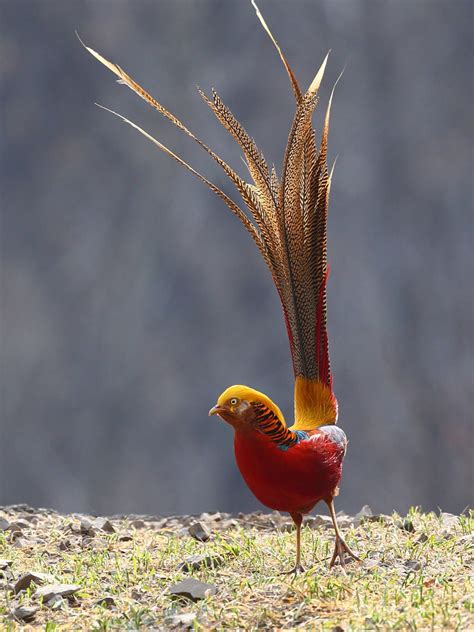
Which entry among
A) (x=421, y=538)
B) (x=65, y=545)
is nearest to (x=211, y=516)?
(x=65, y=545)

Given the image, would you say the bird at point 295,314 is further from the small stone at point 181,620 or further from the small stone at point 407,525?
the small stone at point 407,525

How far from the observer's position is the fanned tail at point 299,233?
3.71 metres

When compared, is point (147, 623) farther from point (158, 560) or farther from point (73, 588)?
point (158, 560)

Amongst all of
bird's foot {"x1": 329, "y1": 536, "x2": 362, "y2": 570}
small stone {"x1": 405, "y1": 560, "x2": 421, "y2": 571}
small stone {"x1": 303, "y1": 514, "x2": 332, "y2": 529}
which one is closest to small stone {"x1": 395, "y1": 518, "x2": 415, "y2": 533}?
small stone {"x1": 303, "y1": 514, "x2": 332, "y2": 529}

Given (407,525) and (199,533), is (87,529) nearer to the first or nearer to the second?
(199,533)

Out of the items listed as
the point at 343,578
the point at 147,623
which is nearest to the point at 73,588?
the point at 147,623

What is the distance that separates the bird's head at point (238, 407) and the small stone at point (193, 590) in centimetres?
68

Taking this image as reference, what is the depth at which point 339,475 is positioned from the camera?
147 inches

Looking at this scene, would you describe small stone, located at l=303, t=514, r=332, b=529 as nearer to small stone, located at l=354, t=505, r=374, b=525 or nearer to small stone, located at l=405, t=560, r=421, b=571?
small stone, located at l=354, t=505, r=374, b=525

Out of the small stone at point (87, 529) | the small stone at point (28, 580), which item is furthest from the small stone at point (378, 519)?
the small stone at point (28, 580)

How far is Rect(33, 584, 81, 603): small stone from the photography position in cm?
352

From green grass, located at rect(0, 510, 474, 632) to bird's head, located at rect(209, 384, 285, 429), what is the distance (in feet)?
2.32

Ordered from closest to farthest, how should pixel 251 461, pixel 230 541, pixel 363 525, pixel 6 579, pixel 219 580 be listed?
pixel 251 461, pixel 219 580, pixel 6 579, pixel 230 541, pixel 363 525

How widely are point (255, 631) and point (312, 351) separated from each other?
4.50ft
